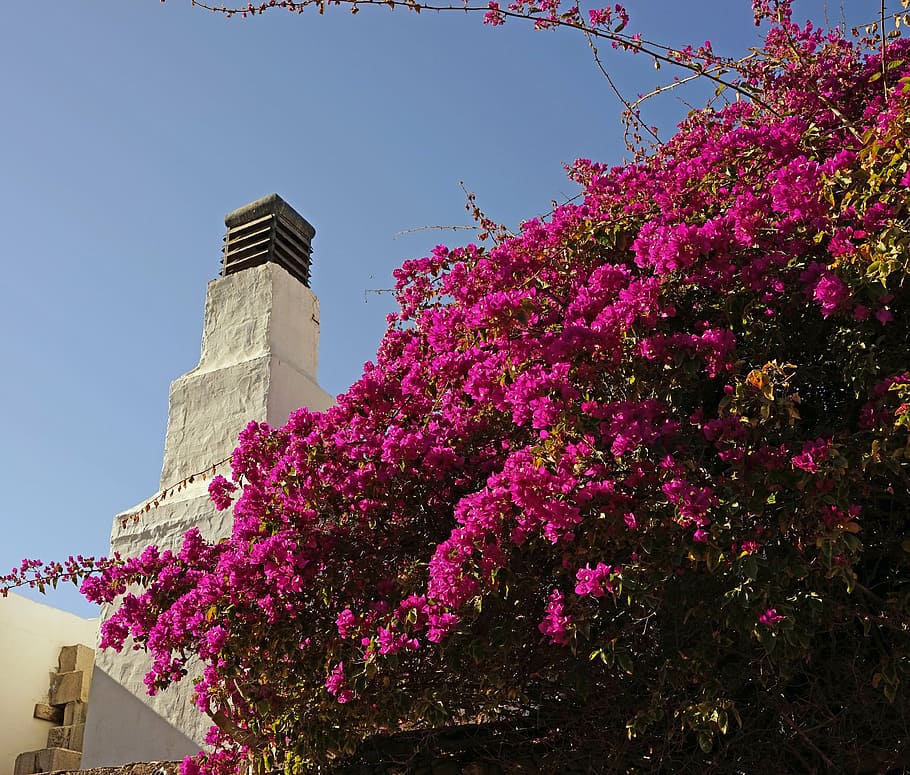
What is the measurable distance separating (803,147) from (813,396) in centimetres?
98

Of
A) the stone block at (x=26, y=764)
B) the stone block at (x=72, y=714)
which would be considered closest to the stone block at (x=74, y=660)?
the stone block at (x=72, y=714)

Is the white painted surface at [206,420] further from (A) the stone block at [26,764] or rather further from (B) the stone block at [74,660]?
(B) the stone block at [74,660]

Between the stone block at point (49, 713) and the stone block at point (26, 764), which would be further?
the stone block at point (49, 713)

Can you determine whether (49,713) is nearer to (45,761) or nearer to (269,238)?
(45,761)

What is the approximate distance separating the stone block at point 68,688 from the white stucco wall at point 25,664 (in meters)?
0.07

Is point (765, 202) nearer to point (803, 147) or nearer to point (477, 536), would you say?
point (803, 147)

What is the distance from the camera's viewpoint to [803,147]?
360cm

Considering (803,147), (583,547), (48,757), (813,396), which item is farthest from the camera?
(48,757)

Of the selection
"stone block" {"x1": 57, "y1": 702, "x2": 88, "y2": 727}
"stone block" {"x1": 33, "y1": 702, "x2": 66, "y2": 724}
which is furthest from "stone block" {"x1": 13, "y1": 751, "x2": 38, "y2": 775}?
"stone block" {"x1": 57, "y1": 702, "x2": 88, "y2": 727}

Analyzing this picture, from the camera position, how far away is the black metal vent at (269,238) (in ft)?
24.1

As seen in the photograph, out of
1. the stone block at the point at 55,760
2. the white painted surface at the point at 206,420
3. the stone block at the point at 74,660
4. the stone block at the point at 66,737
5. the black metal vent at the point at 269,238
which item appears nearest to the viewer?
the white painted surface at the point at 206,420

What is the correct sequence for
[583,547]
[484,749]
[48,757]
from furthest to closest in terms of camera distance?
[48,757] → [484,749] → [583,547]

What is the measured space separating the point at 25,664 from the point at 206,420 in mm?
3098

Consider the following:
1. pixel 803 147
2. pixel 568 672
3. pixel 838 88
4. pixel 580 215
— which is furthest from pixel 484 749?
pixel 838 88
